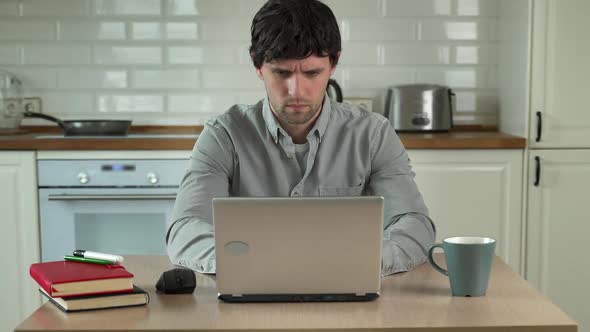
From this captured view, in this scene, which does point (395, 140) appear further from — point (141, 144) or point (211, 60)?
point (211, 60)

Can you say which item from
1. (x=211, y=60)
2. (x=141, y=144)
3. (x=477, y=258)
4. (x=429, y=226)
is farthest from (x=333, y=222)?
(x=211, y=60)

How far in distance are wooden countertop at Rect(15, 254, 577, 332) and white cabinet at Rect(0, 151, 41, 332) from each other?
1.92 metres

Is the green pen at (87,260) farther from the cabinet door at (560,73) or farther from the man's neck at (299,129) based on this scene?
the cabinet door at (560,73)

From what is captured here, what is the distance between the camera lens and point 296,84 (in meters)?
2.01

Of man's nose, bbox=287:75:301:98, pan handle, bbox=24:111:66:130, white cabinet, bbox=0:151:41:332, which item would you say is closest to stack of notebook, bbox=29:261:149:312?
man's nose, bbox=287:75:301:98

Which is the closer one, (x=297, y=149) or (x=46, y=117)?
(x=297, y=149)

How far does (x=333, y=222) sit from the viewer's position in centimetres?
147

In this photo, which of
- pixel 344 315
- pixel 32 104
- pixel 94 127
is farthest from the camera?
pixel 32 104

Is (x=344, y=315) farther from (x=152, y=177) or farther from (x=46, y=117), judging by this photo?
(x=46, y=117)

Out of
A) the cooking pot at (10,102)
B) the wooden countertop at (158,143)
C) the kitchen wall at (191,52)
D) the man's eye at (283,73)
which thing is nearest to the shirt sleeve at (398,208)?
the man's eye at (283,73)

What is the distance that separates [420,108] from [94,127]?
4.60ft

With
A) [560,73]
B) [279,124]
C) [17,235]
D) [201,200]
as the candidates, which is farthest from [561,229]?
[17,235]

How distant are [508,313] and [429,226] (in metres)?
0.58

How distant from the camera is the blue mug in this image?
5.11ft
